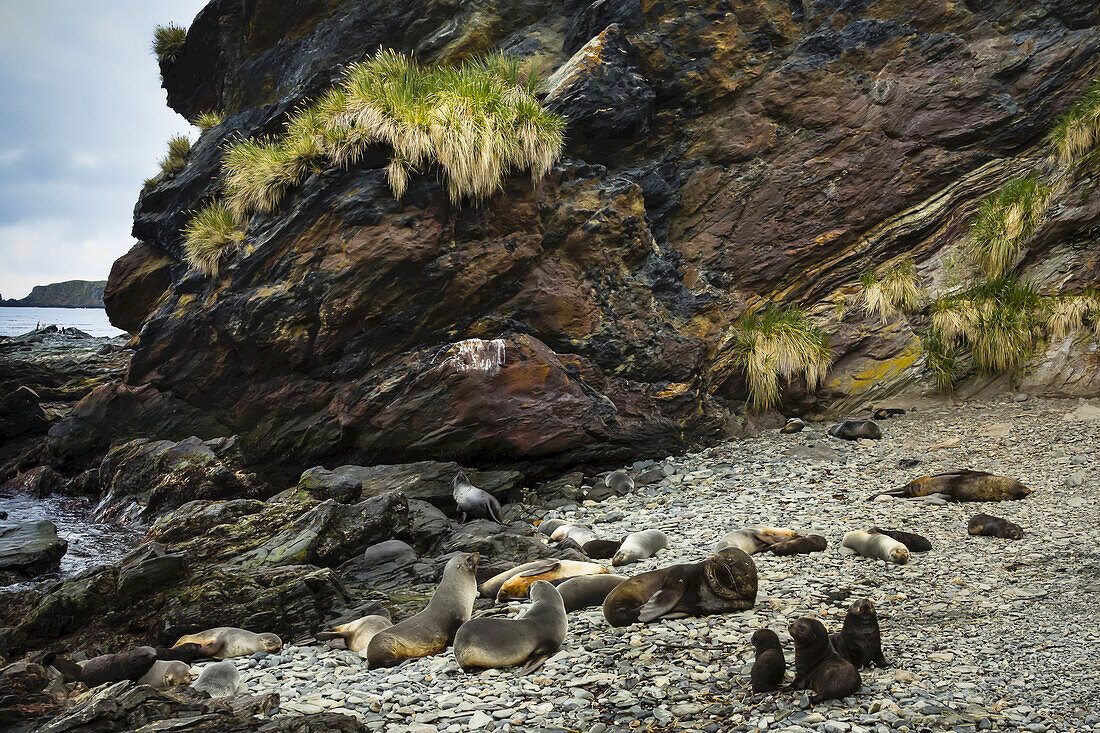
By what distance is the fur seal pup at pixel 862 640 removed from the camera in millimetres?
3551

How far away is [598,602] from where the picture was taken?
5.11 m

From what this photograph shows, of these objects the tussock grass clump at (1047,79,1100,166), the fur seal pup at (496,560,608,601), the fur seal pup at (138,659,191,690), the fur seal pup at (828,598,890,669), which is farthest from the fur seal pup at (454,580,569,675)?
the tussock grass clump at (1047,79,1100,166)

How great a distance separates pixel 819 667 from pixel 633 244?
893cm

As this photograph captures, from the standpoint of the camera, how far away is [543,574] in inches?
221

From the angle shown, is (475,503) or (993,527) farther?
(475,503)

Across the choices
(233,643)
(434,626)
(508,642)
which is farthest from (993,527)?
(233,643)

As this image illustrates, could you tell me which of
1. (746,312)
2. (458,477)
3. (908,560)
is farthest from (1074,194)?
(458,477)

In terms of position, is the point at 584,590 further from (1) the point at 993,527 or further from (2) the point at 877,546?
(1) the point at 993,527

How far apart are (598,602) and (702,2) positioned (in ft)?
39.3

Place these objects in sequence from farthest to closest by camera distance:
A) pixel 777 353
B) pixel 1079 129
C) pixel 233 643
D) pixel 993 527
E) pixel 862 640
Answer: pixel 777 353 < pixel 1079 129 < pixel 993 527 < pixel 233 643 < pixel 862 640

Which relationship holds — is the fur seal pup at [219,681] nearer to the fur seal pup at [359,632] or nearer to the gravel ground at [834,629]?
the gravel ground at [834,629]

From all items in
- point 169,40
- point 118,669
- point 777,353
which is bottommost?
point 118,669

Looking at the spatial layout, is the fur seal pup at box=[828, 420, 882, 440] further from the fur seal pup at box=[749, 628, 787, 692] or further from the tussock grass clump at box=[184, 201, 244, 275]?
the tussock grass clump at box=[184, 201, 244, 275]

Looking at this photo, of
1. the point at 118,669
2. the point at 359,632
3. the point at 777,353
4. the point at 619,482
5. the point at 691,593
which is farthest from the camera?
the point at 777,353
